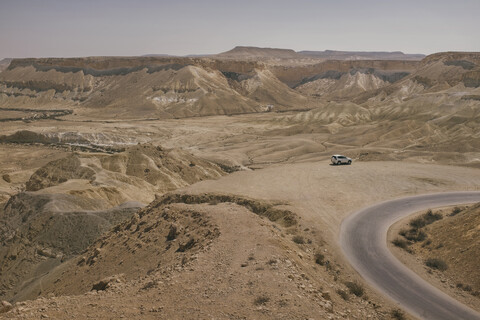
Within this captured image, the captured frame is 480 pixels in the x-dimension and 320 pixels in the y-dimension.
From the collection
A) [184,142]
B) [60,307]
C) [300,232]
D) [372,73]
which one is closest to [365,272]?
[300,232]

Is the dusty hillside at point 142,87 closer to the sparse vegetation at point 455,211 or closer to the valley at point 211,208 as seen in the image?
the valley at point 211,208

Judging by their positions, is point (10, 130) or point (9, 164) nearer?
point (9, 164)

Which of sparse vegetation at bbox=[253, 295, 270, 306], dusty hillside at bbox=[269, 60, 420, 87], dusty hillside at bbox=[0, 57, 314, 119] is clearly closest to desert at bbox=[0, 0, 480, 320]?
sparse vegetation at bbox=[253, 295, 270, 306]

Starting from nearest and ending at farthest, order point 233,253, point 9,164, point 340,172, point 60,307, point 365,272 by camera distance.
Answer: point 60,307 < point 233,253 < point 365,272 < point 340,172 < point 9,164

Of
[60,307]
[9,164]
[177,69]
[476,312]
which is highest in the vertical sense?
[177,69]

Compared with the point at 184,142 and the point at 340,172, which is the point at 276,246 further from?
the point at 184,142

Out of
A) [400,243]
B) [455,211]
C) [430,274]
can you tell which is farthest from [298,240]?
[455,211]
